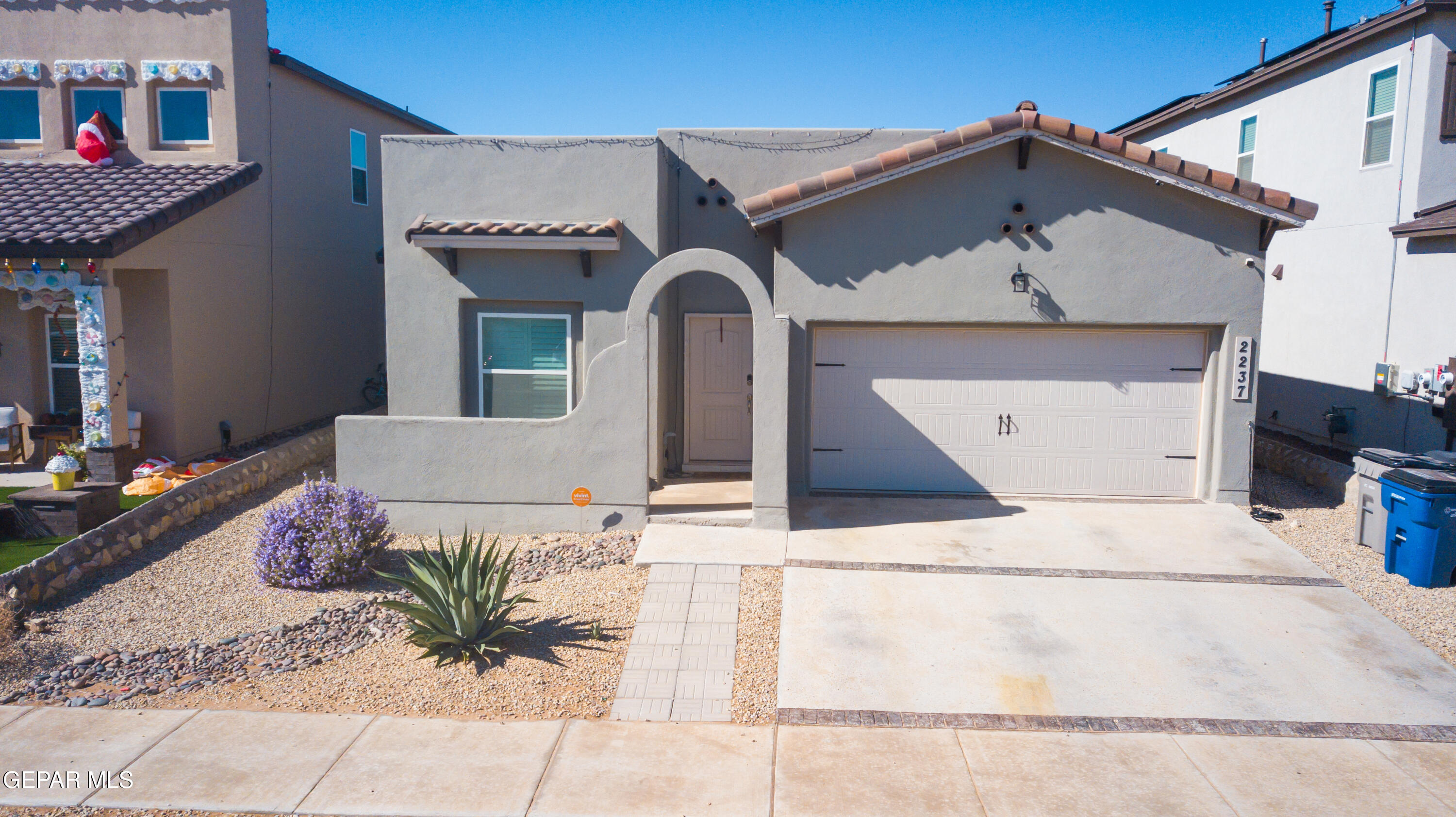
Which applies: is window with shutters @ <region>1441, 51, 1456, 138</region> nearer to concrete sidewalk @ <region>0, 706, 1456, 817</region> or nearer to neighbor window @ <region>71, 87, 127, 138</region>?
concrete sidewalk @ <region>0, 706, 1456, 817</region>

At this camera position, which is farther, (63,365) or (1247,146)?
(1247,146)

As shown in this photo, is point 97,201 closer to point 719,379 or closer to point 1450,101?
point 719,379

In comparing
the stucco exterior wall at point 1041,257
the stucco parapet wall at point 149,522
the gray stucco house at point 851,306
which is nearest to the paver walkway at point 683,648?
the gray stucco house at point 851,306

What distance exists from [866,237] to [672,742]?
659cm

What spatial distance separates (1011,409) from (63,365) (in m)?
13.0

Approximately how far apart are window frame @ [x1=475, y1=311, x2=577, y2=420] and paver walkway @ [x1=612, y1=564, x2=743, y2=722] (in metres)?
3.66

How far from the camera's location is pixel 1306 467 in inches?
475

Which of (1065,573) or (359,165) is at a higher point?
(359,165)

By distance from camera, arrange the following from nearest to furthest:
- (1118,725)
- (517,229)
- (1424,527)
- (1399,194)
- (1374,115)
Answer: (1118,725) < (1424,527) < (517,229) < (1399,194) < (1374,115)

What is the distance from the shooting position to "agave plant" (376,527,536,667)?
691 centimetres

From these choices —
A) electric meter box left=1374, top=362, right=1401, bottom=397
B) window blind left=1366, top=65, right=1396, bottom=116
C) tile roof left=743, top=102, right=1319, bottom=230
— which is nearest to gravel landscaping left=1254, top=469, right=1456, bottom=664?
electric meter box left=1374, top=362, right=1401, bottom=397

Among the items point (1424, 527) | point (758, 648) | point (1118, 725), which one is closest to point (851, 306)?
point (758, 648)

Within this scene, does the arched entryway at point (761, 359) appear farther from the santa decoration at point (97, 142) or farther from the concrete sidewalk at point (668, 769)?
the santa decoration at point (97, 142)

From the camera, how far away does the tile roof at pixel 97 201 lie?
1080cm
